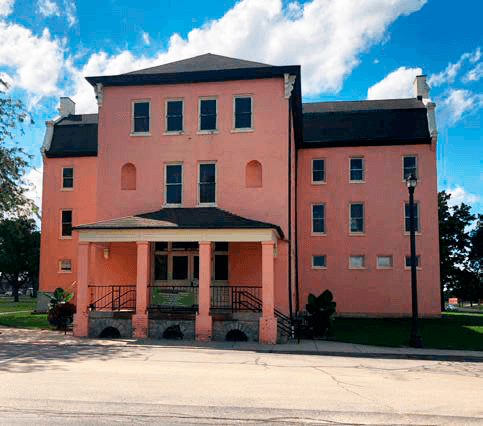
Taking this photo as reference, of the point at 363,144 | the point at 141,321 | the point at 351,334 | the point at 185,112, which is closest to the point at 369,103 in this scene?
the point at 363,144

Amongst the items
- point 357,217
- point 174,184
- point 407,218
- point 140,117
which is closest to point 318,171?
point 357,217

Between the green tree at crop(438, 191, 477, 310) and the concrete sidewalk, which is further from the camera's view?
the green tree at crop(438, 191, 477, 310)

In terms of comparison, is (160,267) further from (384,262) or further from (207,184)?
(384,262)

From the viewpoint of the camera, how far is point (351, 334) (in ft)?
Result: 65.5

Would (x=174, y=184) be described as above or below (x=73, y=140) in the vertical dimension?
below

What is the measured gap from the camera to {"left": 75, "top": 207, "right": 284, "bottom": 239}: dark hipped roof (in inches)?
706

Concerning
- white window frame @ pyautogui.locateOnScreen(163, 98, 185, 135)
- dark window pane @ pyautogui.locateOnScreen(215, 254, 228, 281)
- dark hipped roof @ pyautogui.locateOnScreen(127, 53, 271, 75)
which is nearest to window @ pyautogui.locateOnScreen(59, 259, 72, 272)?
white window frame @ pyautogui.locateOnScreen(163, 98, 185, 135)

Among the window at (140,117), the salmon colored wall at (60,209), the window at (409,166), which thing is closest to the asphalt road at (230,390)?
the window at (140,117)

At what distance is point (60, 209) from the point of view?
3123 centimetres

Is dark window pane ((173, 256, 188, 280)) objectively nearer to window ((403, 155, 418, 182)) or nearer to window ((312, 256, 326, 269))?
window ((312, 256, 326, 269))

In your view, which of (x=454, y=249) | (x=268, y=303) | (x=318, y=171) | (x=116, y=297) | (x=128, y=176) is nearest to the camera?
(x=268, y=303)

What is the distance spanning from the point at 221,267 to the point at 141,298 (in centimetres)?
425

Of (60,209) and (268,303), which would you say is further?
(60,209)

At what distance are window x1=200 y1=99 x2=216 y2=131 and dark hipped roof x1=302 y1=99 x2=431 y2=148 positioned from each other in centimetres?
962
